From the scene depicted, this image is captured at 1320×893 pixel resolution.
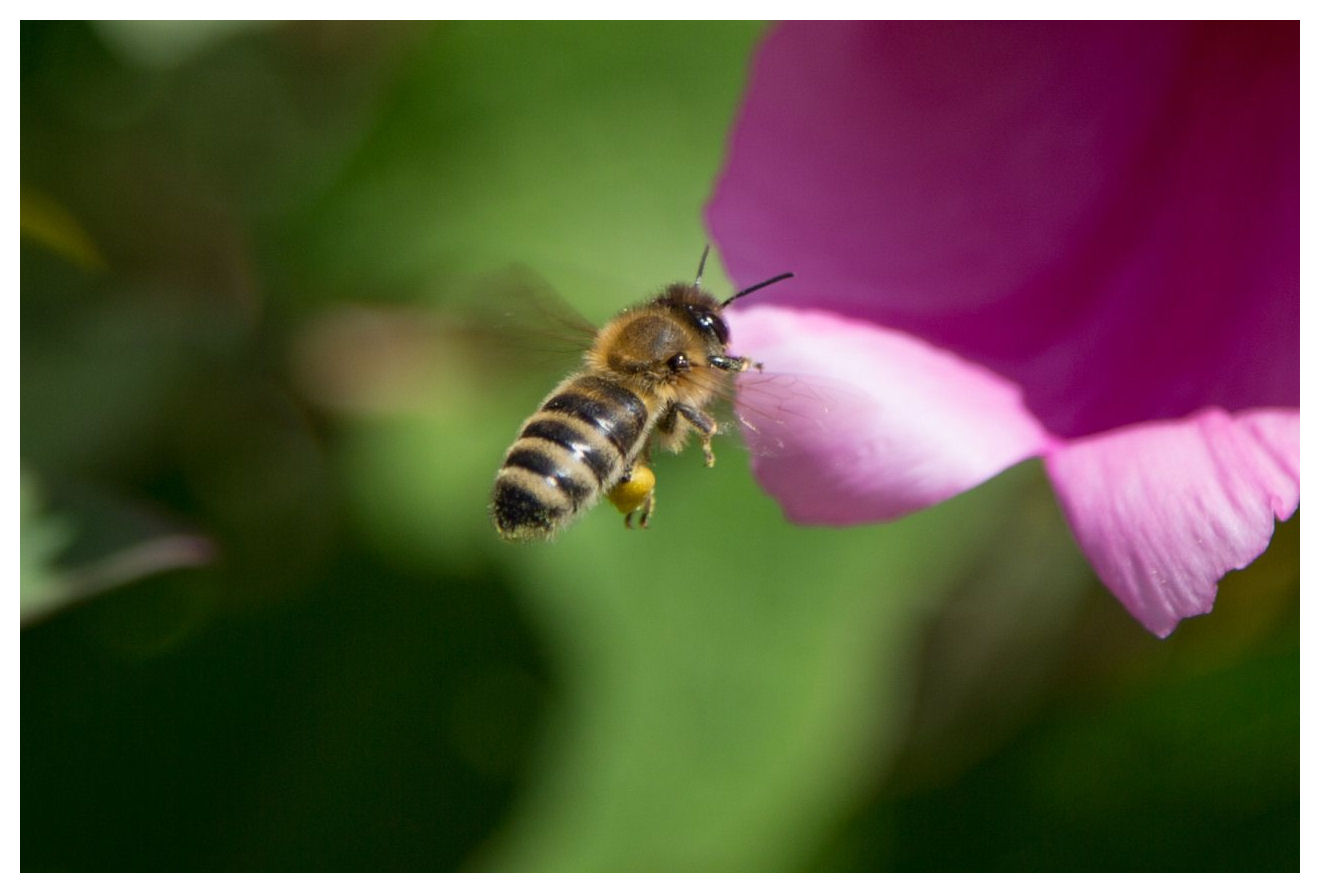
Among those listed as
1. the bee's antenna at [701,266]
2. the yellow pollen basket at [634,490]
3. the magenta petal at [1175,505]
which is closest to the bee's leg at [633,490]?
the yellow pollen basket at [634,490]

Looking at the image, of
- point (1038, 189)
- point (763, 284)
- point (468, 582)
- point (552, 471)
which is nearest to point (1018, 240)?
point (1038, 189)

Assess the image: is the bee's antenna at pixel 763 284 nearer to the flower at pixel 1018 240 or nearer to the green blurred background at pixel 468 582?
the flower at pixel 1018 240

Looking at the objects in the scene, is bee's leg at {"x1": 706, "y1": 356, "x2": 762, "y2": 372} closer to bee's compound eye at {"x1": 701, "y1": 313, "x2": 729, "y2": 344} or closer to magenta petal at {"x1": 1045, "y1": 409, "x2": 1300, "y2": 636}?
bee's compound eye at {"x1": 701, "y1": 313, "x2": 729, "y2": 344}

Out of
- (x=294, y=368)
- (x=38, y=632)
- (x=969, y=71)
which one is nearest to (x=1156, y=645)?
(x=969, y=71)

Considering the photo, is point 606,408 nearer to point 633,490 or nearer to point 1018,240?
point 633,490

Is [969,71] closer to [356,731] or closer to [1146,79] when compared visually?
[1146,79]

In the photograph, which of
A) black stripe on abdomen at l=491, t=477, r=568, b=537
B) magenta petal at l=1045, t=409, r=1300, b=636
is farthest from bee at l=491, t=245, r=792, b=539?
magenta petal at l=1045, t=409, r=1300, b=636
